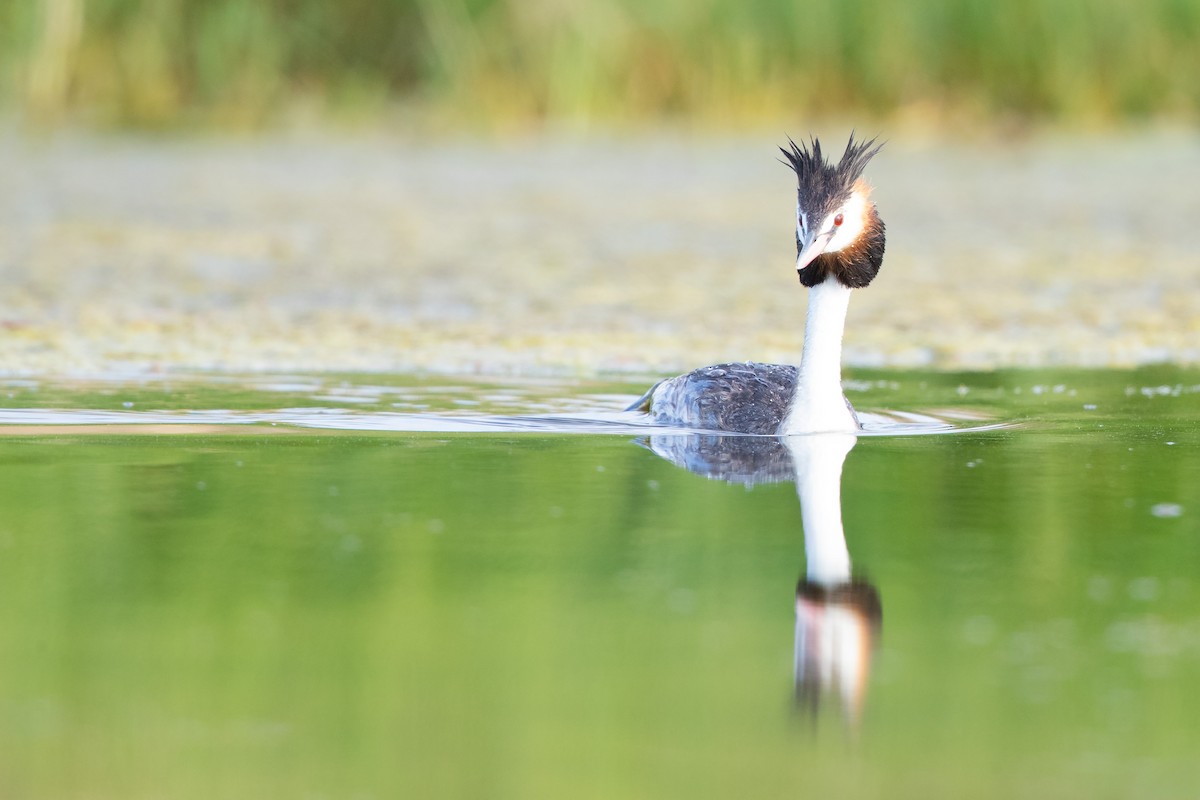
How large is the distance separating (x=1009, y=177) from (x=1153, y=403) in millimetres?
8285

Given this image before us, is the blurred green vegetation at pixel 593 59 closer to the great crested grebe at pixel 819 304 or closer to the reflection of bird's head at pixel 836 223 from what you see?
the great crested grebe at pixel 819 304

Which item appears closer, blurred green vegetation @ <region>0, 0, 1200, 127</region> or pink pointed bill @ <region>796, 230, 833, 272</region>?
pink pointed bill @ <region>796, 230, 833, 272</region>

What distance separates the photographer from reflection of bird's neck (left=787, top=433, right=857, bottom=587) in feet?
12.6

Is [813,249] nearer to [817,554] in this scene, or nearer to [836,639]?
[817,554]

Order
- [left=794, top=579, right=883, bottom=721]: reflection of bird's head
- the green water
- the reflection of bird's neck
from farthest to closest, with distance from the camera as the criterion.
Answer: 1. the reflection of bird's neck
2. [left=794, top=579, right=883, bottom=721]: reflection of bird's head
3. the green water

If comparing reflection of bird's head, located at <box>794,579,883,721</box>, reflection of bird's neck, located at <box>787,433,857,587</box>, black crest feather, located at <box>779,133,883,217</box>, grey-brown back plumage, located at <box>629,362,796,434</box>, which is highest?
black crest feather, located at <box>779,133,883,217</box>

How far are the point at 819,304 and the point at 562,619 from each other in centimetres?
252

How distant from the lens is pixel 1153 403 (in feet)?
20.4

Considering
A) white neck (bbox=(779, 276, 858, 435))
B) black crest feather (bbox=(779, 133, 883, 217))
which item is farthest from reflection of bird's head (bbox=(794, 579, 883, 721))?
black crest feather (bbox=(779, 133, 883, 217))

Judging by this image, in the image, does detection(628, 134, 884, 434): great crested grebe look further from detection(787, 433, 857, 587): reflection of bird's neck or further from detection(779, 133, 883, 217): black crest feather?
detection(787, 433, 857, 587): reflection of bird's neck

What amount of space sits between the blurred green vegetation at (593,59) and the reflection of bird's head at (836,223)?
32.2ft

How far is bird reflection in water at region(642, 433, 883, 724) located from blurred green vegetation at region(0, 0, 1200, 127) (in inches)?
400

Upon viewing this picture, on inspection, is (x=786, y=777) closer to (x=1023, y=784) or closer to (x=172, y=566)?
(x=1023, y=784)

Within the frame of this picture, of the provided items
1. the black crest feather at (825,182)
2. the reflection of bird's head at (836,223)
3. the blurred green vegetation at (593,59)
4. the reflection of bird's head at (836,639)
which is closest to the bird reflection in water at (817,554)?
the reflection of bird's head at (836,639)
